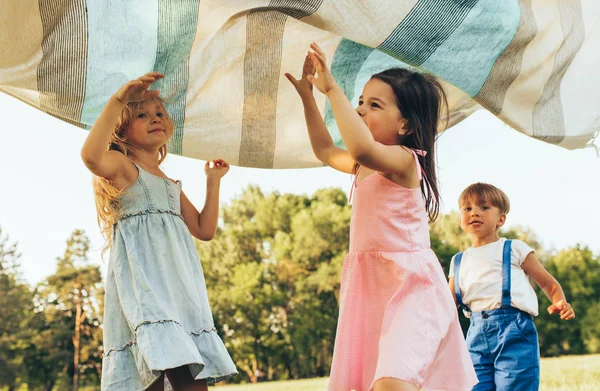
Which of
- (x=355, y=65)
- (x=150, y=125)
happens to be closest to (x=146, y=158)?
(x=150, y=125)

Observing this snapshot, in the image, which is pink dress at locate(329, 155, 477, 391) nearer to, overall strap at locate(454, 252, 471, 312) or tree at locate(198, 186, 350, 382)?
overall strap at locate(454, 252, 471, 312)

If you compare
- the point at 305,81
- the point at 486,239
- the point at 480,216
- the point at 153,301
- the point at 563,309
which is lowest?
the point at 563,309

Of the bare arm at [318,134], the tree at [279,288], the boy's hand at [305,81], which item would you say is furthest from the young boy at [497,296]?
the tree at [279,288]

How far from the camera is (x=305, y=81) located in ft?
8.45

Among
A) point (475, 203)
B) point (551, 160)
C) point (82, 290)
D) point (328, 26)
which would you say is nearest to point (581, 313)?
point (551, 160)

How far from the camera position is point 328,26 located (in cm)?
221

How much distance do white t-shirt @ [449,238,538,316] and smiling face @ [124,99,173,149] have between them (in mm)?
1870

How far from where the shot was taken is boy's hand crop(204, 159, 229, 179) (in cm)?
279

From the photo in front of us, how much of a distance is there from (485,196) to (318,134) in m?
1.43

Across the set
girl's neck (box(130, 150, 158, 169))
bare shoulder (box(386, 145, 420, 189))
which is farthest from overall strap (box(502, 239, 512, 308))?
girl's neck (box(130, 150, 158, 169))

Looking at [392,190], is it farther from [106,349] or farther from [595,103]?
[106,349]

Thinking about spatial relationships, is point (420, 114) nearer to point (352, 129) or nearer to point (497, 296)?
point (352, 129)

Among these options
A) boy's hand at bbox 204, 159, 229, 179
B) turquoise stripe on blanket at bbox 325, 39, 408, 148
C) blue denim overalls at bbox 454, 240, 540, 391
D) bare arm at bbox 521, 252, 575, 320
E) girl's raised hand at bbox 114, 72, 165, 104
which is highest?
turquoise stripe on blanket at bbox 325, 39, 408, 148

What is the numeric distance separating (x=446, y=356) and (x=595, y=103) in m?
1.12
